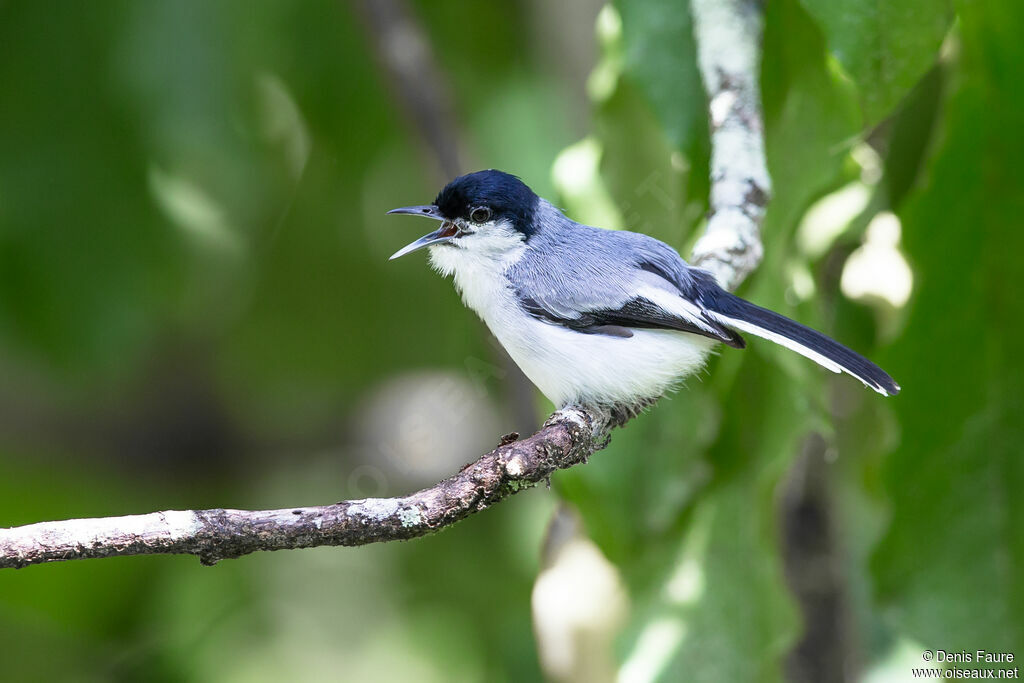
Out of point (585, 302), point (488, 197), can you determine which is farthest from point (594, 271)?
point (488, 197)

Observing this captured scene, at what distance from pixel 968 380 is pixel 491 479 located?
123 centimetres

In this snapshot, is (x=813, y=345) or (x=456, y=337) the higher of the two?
(x=456, y=337)

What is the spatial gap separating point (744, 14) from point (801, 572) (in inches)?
65.6

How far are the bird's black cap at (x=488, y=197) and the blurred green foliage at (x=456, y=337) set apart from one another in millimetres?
285

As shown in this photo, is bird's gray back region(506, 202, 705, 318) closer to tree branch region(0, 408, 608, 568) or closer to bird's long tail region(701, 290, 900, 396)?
bird's long tail region(701, 290, 900, 396)

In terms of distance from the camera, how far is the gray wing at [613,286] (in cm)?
222

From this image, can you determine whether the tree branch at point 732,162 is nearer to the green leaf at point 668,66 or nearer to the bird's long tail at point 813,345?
the green leaf at point 668,66

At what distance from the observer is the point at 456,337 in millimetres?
3791


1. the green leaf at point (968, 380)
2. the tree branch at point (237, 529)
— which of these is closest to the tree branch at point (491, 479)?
the tree branch at point (237, 529)

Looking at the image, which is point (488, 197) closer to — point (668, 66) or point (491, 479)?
point (668, 66)

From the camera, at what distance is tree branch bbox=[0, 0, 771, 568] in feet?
3.95

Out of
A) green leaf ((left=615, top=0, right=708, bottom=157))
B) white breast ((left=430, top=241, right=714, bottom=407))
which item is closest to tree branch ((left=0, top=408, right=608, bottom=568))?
white breast ((left=430, top=241, right=714, bottom=407))

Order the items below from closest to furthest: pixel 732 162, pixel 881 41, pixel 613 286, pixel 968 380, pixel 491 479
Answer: pixel 491 479 → pixel 881 41 → pixel 968 380 → pixel 732 162 → pixel 613 286

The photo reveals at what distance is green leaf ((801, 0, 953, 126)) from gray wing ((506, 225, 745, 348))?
1.95ft
